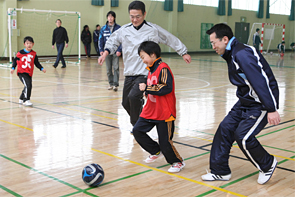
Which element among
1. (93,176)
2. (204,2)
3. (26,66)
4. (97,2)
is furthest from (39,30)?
(93,176)

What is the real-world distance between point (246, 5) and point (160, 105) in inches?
1050

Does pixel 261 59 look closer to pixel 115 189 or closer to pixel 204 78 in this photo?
pixel 115 189

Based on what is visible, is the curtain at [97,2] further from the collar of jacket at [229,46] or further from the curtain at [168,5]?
the collar of jacket at [229,46]

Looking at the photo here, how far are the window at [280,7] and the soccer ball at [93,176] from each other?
29.1 m

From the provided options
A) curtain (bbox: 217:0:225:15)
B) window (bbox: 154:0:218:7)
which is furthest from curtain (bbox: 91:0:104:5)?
curtain (bbox: 217:0:225:15)

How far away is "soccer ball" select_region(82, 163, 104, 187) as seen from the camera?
3152mm

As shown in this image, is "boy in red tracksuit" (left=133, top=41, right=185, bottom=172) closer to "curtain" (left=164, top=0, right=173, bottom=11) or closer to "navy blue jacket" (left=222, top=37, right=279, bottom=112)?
"navy blue jacket" (left=222, top=37, right=279, bottom=112)

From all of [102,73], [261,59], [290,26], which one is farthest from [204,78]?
[290,26]

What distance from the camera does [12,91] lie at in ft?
27.5

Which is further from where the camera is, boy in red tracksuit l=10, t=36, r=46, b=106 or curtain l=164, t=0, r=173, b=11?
curtain l=164, t=0, r=173, b=11

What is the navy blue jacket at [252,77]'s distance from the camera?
9.70 feet

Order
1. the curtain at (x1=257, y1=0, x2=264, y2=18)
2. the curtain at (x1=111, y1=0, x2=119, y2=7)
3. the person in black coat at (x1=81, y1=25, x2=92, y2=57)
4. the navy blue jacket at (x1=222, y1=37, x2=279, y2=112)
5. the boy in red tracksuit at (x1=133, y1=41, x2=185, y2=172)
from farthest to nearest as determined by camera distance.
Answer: the curtain at (x1=257, y1=0, x2=264, y2=18), the curtain at (x1=111, y1=0, x2=119, y2=7), the person in black coat at (x1=81, y1=25, x2=92, y2=57), the boy in red tracksuit at (x1=133, y1=41, x2=185, y2=172), the navy blue jacket at (x1=222, y1=37, x2=279, y2=112)

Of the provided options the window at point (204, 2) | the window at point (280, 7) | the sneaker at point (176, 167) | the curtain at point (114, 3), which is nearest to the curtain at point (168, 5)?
the window at point (204, 2)

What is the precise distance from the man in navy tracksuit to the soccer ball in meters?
0.94
